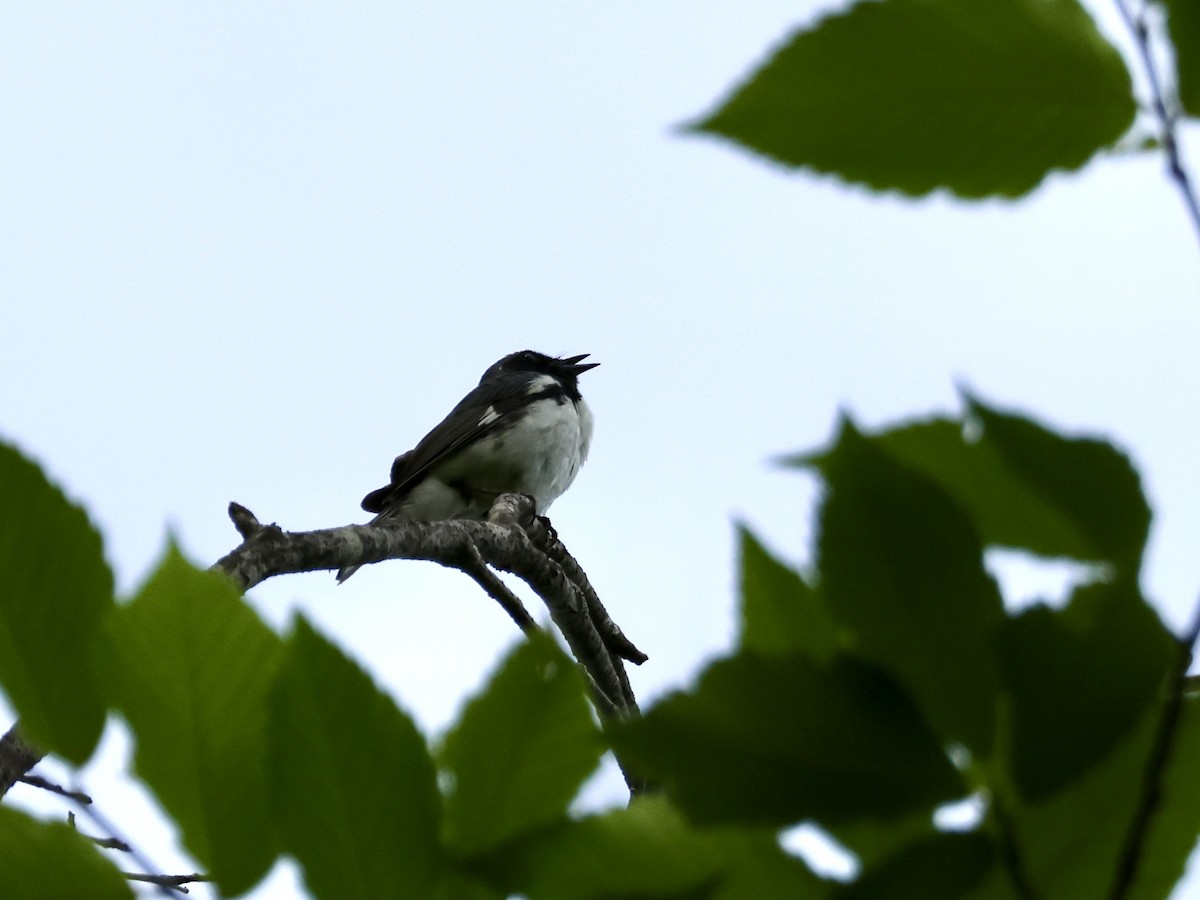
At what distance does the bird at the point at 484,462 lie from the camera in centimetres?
957

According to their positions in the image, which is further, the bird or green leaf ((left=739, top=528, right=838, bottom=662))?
the bird

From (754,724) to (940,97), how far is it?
37 centimetres

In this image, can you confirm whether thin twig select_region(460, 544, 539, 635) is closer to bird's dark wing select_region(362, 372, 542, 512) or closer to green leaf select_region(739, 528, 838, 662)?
bird's dark wing select_region(362, 372, 542, 512)

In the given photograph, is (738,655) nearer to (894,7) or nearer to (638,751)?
(638,751)

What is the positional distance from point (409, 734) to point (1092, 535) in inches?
13.5

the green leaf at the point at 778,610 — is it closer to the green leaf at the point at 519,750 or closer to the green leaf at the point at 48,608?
the green leaf at the point at 519,750

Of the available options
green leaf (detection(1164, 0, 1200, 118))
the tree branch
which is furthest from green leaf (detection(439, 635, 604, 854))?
the tree branch

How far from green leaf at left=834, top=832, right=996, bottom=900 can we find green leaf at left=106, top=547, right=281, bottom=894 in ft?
1.04

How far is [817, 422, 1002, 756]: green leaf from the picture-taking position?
556mm

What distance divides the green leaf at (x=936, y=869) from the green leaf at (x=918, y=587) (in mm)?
42

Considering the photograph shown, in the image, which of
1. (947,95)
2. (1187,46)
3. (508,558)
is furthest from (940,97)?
(508,558)

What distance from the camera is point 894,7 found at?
0.67m

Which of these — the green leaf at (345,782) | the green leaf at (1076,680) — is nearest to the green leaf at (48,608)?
the green leaf at (345,782)

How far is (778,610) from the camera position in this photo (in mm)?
681
